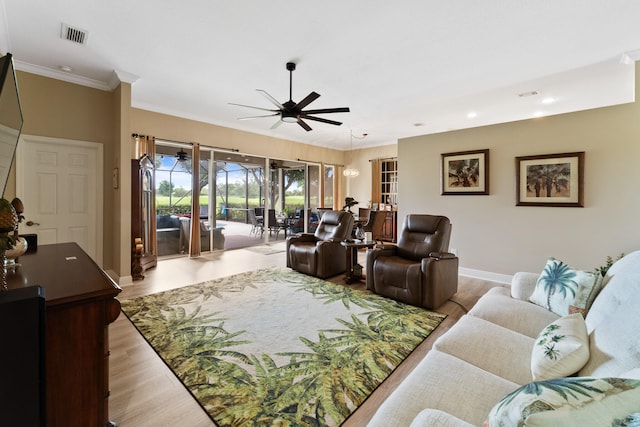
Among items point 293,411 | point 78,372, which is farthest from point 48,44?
point 293,411

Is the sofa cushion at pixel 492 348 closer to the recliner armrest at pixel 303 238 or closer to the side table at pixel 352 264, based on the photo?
the side table at pixel 352 264

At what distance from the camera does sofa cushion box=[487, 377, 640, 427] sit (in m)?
0.58

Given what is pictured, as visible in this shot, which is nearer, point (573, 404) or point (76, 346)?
point (573, 404)

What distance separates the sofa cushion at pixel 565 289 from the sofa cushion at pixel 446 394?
96 cm

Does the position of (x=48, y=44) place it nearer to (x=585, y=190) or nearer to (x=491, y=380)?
(x=491, y=380)

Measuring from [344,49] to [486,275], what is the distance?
12.6ft

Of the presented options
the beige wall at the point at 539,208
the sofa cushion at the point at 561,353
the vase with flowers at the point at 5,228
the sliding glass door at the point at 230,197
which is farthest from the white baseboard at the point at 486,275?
the vase with flowers at the point at 5,228

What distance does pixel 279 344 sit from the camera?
2.34 meters

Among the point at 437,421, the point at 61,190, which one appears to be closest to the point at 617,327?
the point at 437,421

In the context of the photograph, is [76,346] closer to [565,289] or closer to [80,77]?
[565,289]

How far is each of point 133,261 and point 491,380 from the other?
15.0 ft

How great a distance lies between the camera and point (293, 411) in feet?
5.32

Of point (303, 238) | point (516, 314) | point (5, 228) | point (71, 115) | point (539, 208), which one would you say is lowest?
point (516, 314)

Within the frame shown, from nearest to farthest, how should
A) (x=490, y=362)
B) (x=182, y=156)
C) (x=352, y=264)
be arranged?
(x=490, y=362) → (x=352, y=264) → (x=182, y=156)
